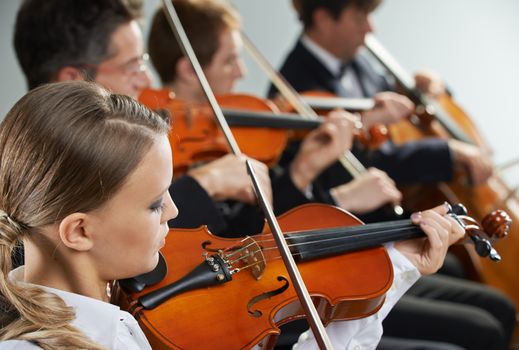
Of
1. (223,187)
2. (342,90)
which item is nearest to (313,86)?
(342,90)

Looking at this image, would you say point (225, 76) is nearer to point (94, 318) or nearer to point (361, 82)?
point (361, 82)

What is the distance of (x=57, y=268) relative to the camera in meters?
0.77

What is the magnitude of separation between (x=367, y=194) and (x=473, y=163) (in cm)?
45

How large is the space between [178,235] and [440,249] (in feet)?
1.17

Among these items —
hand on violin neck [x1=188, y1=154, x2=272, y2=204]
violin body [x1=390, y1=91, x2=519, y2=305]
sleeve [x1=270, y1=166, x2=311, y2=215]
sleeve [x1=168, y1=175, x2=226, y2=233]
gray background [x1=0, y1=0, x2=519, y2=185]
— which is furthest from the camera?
gray background [x1=0, y1=0, x2=519, y2=185]

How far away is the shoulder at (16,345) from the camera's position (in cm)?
70

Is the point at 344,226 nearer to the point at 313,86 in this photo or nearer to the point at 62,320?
the point at 62,320

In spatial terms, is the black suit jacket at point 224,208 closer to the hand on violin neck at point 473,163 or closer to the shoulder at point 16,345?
the shoulder at point 16,345

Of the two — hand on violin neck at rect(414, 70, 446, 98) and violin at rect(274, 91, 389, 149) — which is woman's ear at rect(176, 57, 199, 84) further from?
hand on violin neck at rect(414, 70, 446, 98)

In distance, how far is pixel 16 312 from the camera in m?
0.74

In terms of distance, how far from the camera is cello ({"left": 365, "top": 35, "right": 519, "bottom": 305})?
1736mm

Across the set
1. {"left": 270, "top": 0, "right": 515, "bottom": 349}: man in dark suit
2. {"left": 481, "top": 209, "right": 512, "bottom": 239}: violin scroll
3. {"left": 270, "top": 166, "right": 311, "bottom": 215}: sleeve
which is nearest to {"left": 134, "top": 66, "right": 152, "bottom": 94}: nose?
{"left": 270, "top": 166, "right": 311, "bottom": 215}: sleeve

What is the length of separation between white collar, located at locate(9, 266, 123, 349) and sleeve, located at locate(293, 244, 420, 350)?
11.3 inches

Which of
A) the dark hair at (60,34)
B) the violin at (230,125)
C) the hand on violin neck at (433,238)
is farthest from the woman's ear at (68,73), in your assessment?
the hand on violin neck at (433,238)
